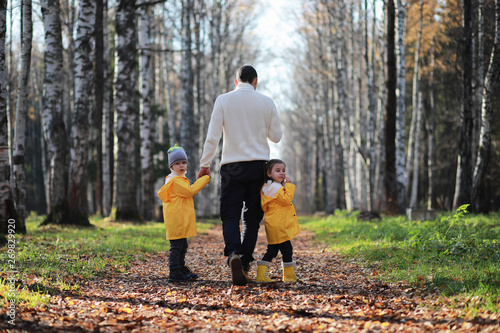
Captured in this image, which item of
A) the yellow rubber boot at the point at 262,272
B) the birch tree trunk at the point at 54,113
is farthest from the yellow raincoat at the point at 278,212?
the birch tree trunk at the point at 54,113

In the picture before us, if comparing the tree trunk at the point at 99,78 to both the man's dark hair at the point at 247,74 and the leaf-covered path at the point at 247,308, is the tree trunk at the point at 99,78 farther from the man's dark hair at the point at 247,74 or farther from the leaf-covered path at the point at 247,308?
the leaf-covered path at the point at 247,308

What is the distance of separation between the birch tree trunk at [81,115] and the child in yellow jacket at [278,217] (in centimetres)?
691

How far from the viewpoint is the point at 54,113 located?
10.9 metres

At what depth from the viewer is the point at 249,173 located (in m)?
5.11

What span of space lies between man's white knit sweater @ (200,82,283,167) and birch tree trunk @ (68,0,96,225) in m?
6.58

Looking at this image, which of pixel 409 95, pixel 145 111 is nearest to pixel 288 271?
Result: pixel 145 111

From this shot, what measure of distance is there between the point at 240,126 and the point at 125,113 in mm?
8730

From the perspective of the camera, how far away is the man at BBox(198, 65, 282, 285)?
5117mm

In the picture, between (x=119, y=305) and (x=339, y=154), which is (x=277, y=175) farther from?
(x=339, y=154)

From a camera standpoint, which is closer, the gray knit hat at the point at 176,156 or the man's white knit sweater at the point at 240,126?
the man's white knit sweater at the point at 240,126

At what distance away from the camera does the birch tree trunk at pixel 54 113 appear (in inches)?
408

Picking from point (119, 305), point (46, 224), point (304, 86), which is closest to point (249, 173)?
point (119, 305)

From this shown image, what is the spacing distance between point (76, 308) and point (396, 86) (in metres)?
13.0

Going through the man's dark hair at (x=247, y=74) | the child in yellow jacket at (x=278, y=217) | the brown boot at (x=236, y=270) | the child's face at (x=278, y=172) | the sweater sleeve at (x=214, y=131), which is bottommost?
the brown boot at (x=236, y=270)
